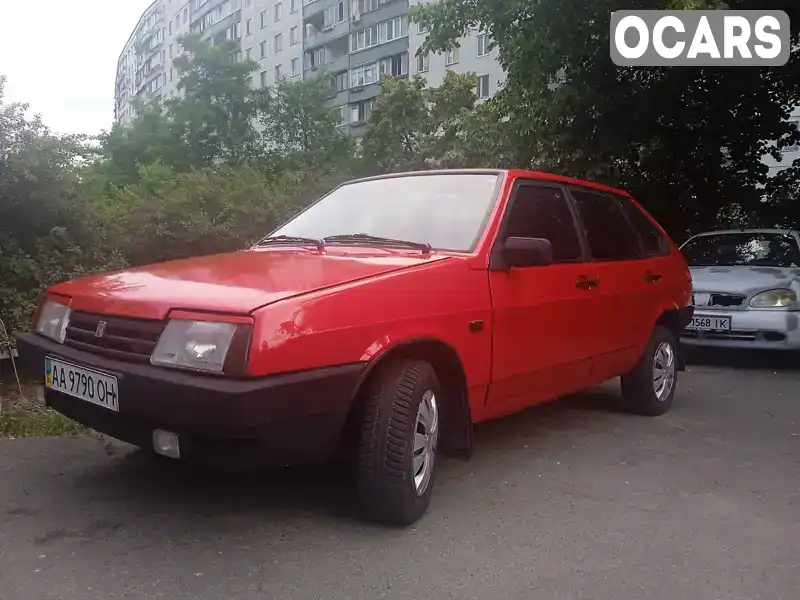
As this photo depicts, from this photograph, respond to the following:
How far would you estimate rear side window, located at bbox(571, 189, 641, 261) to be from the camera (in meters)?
4.79

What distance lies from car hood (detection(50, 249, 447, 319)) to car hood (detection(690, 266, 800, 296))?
199 inches

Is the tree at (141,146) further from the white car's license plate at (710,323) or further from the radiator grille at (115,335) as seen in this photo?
the radiator grille at (115,335)

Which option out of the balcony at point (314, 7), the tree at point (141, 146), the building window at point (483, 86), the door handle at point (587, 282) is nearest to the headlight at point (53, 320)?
the door handle at point (587, 282)

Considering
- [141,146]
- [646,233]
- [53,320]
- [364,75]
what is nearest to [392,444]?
[53,320]

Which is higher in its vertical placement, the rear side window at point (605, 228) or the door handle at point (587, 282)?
the rear side window at point (605, 228)

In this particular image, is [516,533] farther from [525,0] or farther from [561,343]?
[525,0]

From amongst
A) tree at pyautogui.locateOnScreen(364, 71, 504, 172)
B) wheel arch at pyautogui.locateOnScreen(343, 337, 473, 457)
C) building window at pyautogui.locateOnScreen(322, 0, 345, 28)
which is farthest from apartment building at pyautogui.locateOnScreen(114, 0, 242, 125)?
wheel arch at pyautogui.locateOnScreen(343, 337, 473, 457)

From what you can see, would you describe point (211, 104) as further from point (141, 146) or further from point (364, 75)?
point (364, 75)

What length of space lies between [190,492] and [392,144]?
29.4 m

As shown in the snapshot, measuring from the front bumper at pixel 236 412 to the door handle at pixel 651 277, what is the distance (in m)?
2.99

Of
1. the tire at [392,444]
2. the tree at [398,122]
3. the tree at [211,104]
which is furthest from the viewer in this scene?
the tree at [211,104]

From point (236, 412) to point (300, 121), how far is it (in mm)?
39149

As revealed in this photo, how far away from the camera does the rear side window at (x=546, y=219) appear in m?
4.13

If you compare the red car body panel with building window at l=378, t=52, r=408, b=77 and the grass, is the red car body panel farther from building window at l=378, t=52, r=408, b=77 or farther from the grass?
building window at l=378, t=52, r=408, b=77
